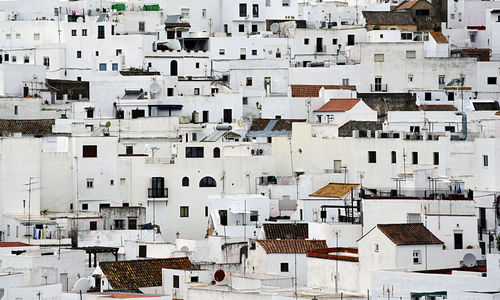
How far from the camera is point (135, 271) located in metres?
48.4

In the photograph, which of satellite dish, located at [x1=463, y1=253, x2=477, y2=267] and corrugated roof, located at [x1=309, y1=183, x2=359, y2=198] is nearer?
satellite dish, located at [x1=463, y1=253, x2=477, y2=267]

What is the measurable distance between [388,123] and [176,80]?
35.8 ft

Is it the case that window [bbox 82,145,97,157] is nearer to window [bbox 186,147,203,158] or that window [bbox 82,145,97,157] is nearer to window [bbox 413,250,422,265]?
window [bbox 186,147,203,158]

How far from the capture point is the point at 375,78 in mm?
71188

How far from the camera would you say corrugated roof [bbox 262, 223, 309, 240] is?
52344mm

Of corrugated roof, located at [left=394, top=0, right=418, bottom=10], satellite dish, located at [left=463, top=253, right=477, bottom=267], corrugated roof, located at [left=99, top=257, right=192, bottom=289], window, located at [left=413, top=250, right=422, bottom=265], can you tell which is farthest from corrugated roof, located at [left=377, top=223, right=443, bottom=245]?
corrugated roof, located at [left=394, top=0, right=418, bottom=10]

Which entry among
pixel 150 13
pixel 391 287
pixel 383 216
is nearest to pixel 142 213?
pixel 383 216

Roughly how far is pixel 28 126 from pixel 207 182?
929 cm

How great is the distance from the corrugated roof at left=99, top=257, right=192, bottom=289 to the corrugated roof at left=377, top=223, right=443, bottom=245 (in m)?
6.79

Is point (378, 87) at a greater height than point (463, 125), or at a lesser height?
greater

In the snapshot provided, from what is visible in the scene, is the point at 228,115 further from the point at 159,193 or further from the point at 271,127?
the point at 159,193

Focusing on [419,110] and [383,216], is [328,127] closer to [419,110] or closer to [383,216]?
[419,110]

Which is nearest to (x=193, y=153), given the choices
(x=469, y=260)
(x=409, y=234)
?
(x=409, y=234)

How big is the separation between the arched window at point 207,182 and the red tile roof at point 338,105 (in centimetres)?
834
